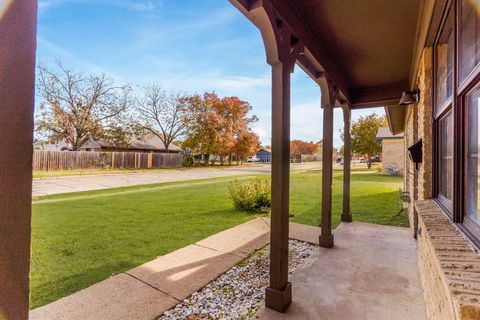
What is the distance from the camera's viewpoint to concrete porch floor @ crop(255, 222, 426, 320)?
2365mm

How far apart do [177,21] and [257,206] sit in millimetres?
4450

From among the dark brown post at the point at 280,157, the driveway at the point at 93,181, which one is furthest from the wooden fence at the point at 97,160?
the dark brown post at the point at 280,157

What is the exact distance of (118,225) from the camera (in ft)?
16.7

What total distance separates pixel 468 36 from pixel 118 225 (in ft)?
18.3

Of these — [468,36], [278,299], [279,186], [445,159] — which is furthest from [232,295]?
[468,36]

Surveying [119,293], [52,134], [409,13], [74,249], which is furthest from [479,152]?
[52,134]

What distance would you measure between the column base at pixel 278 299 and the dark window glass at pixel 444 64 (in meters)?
2.27

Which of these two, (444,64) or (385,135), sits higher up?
(385,135)

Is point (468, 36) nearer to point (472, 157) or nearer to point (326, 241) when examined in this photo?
point (472, 157)

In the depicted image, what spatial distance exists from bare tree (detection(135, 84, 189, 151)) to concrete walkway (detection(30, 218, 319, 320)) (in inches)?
1077

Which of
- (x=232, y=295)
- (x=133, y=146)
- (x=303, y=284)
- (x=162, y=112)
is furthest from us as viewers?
(x=162, y=112)

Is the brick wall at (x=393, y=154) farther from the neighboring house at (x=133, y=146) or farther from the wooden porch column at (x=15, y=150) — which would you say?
the neighboring house at (x=133, y=146)

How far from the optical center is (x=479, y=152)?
5.07ft

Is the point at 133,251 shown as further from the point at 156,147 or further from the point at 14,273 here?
the point at 156,147
